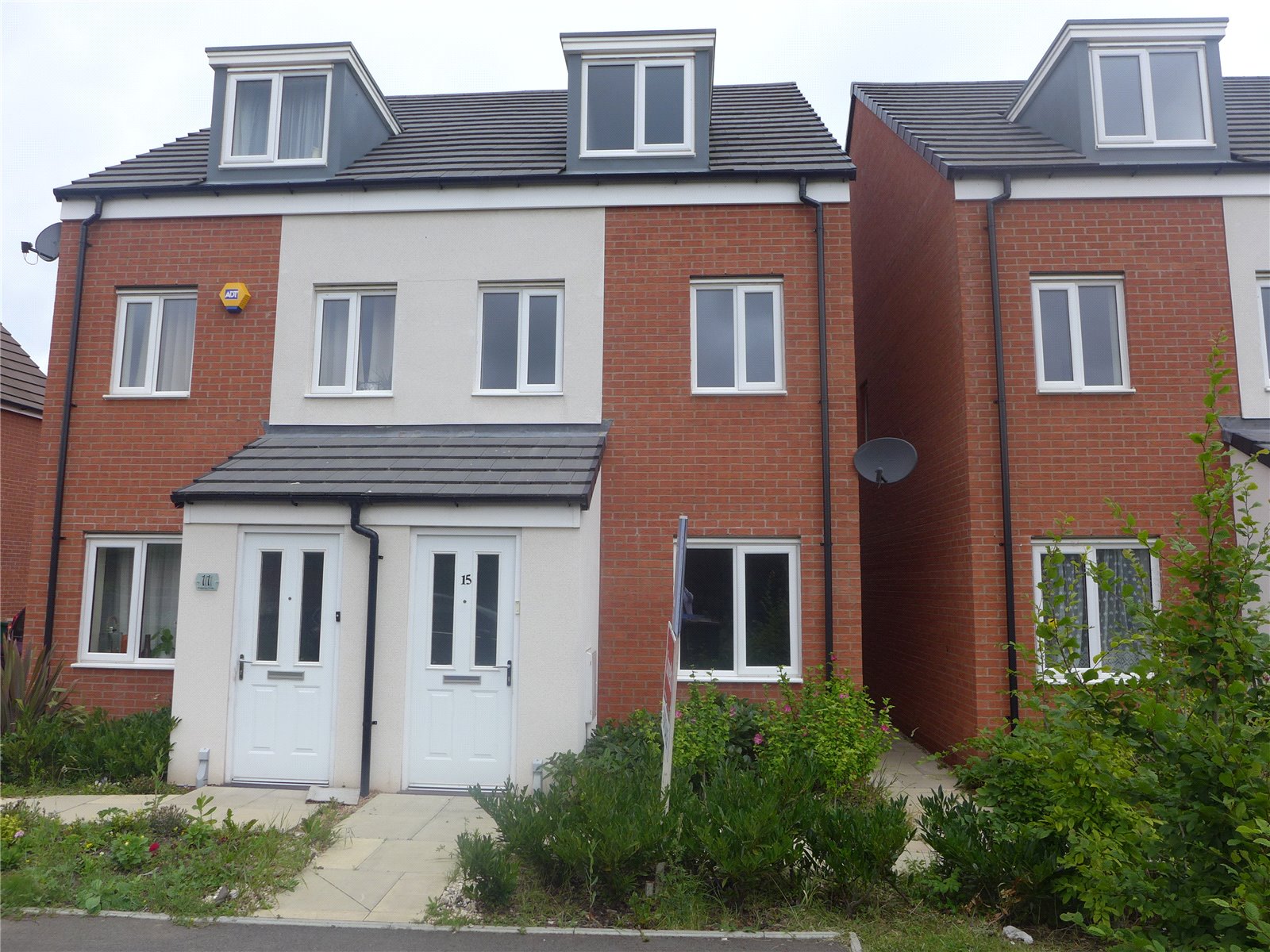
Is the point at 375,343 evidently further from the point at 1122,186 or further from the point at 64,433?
the point at 1122,186

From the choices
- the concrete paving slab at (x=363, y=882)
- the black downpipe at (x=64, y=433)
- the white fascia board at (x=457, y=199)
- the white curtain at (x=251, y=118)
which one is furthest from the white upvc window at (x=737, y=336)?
the black downpipe at (x=64, y=433)

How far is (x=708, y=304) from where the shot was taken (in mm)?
9531

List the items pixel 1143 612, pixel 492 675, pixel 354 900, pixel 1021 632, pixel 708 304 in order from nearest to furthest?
pixel 1143 612 → pixel 354 900 → pixel 492 675 → pixel 1021 632 → pixel 708 304

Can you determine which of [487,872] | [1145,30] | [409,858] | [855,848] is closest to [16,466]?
[409,858]

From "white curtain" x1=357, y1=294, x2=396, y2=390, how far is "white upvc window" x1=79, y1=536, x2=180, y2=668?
2.86 metres

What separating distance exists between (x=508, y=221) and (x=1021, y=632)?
284 inches

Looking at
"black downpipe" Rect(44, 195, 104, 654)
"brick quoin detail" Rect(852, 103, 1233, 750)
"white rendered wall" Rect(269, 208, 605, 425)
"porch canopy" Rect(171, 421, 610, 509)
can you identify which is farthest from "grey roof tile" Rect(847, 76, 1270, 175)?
"black downpipe" Rect(44, 195, 104, 654)

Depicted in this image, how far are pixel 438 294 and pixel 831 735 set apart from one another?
636 centimetres

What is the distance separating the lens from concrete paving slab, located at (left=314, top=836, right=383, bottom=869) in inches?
233

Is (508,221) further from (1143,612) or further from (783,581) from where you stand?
(1143,612)

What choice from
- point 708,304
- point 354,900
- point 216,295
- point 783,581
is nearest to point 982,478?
point 783,581

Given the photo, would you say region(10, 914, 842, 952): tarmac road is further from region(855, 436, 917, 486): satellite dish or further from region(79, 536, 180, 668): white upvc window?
region(855, 436, 917, 486): satellite dish

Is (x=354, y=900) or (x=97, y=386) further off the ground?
(x=97, y=386)

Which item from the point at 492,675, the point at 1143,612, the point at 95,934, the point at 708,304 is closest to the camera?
the point at 1143,612
